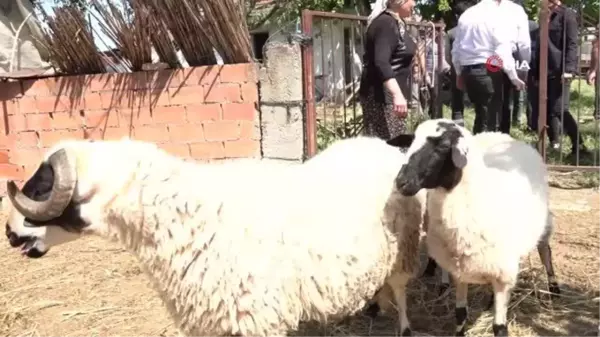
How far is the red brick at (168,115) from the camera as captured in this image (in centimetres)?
594

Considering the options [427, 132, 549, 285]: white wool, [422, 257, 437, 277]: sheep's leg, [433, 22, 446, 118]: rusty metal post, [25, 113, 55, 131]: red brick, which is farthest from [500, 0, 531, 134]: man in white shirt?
[25, 113, 55, 131]: red brick

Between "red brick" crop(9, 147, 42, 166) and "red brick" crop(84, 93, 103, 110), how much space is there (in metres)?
0.86

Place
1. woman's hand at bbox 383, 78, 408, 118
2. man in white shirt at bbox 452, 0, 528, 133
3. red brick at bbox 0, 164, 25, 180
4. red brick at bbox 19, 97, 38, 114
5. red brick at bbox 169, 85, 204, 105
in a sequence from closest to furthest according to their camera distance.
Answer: woman's hand at bbox 383, 78, 408, 118
red brick at bbox 169, 85, 204, 105
man in white shirt at bbox 452, 0, 528, 133
red brick at bbox 19, 97, 38, 114
red brick at bbox 0, 164, 25, 180

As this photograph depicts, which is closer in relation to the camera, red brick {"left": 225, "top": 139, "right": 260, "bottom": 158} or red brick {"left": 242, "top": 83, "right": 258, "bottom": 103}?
red brick {"left": 242, "top": 83, "right": 258, "bottom": 103}

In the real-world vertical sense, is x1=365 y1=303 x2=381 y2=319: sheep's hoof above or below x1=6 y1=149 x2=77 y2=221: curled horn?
below

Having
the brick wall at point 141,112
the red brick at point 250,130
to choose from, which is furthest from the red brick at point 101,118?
the red brick at point 250,130

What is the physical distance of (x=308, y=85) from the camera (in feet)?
A: 17.9

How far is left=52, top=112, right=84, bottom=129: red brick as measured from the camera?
6.47 metres

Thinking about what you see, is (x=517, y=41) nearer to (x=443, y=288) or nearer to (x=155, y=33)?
(x=443, y=288)

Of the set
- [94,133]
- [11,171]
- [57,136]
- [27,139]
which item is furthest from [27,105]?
[94,133]

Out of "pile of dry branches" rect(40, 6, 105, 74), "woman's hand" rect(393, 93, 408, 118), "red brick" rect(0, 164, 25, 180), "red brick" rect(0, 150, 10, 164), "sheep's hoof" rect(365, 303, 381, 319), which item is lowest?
"sheep's hoof" rect(365, 303, 381, 319)

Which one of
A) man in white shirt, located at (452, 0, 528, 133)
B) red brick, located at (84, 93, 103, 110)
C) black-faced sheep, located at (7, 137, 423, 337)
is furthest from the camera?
red brick, located at (84, 93, 103, 110)

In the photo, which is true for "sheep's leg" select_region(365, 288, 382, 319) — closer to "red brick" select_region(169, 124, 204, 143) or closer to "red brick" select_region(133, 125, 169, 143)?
"red brick" select_region(169, 124, 204, 143)

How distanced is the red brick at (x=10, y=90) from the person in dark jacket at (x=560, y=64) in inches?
236
